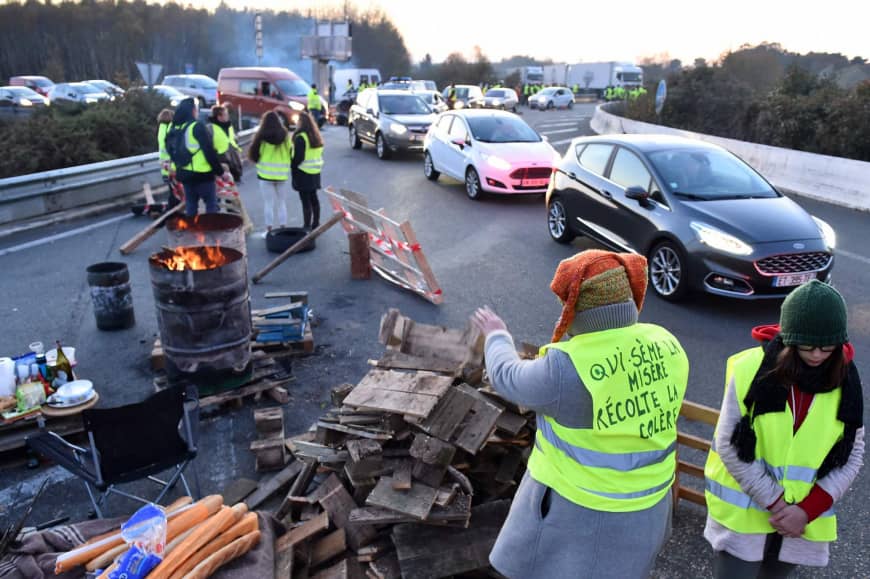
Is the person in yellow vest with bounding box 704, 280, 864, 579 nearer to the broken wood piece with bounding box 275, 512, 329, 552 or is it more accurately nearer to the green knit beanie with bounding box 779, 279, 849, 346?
the green knit beanie with bounding box 779, 279, 849, 346

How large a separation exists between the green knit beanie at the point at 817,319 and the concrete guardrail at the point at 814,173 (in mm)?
13481

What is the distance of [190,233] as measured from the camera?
255 inches

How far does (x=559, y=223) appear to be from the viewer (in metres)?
10.3

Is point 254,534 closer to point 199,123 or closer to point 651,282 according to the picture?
point 651,282

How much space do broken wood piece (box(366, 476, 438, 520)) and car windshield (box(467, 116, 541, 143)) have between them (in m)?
10.9

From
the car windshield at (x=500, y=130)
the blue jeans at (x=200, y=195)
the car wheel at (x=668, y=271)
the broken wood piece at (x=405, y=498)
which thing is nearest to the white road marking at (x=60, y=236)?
the blue jeans at (x=200, y=195)

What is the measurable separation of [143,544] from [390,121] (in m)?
16.9

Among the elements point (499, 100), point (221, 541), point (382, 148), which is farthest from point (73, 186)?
point (499, 100)

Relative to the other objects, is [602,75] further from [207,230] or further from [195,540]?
[195,540]

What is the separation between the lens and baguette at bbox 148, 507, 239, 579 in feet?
9.63

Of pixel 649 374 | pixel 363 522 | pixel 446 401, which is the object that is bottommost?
pixel 363 522

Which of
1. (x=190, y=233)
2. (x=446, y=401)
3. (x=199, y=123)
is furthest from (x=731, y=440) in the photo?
(x=199, y=123)

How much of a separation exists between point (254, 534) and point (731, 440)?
7.70 feet

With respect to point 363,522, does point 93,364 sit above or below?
below
